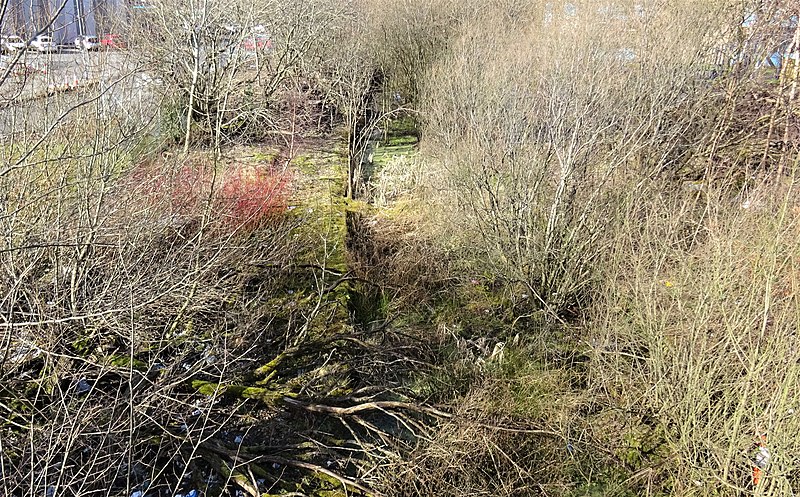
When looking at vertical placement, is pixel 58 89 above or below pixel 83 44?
below

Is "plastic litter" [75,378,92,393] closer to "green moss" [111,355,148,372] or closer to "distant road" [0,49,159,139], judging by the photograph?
"green moss" [111,355,148,372]

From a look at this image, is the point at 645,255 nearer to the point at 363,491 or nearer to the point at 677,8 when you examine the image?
the point at 363,491

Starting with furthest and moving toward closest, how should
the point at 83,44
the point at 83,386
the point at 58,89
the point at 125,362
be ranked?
the point at 83,44 → the point at 58,89 → the point at 125,362 → the point at 83,386

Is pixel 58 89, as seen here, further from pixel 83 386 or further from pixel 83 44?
pixel 83 386

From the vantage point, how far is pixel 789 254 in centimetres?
343

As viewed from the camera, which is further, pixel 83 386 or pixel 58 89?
pixel 58 89

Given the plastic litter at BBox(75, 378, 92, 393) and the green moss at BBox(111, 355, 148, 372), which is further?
the green moss at BBox(111, 355, 148, 372)

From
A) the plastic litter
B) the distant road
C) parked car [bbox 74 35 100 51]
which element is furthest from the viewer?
parked car [bbox 74 35 100 51]

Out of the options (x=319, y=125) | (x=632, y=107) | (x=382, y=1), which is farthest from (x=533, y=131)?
(x=382, y=1)

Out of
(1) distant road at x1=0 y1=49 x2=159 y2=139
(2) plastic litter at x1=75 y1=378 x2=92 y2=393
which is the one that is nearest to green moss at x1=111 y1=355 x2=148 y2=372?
(2) plastic litter at x1=75 y1=378 x2=92 y2=393

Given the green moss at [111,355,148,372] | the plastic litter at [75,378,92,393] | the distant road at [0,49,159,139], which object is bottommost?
the plastic litter at [75,378,92,393]

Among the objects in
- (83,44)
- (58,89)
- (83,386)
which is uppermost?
(83,44)

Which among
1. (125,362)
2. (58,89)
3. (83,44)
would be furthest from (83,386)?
(83,44)

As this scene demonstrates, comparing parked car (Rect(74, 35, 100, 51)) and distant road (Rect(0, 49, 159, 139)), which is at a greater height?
parked car (Rect(74, 35, 100, 51))
